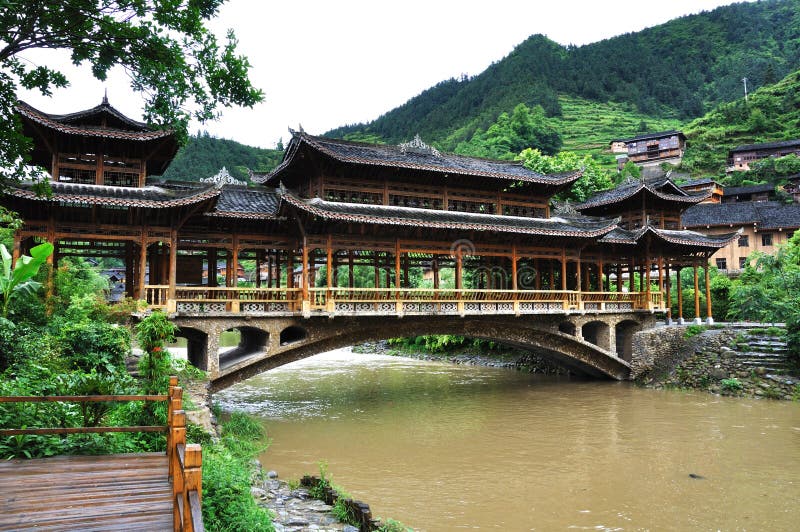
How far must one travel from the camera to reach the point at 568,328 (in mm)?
25312

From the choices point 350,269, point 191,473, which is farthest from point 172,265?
point 191,473

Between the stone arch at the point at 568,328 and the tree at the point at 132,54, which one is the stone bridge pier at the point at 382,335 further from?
the tree at the point at 132,54

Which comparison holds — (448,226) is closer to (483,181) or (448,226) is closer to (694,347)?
(483,181)

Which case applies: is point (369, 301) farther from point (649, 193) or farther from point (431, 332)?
point (649, 193)

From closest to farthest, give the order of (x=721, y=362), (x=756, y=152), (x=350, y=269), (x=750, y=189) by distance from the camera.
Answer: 1. (x=721, y=362)
2. (x=350, y=269)
3. (x=750, y=189)
4. (x=756, y=152)

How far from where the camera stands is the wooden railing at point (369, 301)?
56.1 feet

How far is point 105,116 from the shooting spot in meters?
17.7

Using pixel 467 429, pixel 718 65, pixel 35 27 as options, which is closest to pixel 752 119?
pixel 718 65

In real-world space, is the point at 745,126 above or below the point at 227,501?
above

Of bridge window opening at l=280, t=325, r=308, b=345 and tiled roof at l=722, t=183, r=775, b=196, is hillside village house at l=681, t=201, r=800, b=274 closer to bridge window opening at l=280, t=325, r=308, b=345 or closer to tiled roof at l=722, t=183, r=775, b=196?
tiled roof at l=722, t=183, r=775, b=196

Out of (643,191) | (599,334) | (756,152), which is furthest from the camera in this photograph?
(756,152)

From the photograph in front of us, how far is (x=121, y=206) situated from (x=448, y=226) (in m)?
11.0

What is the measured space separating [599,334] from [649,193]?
8197 mm

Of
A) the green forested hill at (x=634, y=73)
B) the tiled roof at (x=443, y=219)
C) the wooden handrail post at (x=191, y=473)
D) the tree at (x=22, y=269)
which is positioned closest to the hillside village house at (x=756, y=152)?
the green forested hill at (x=634, y=73)
